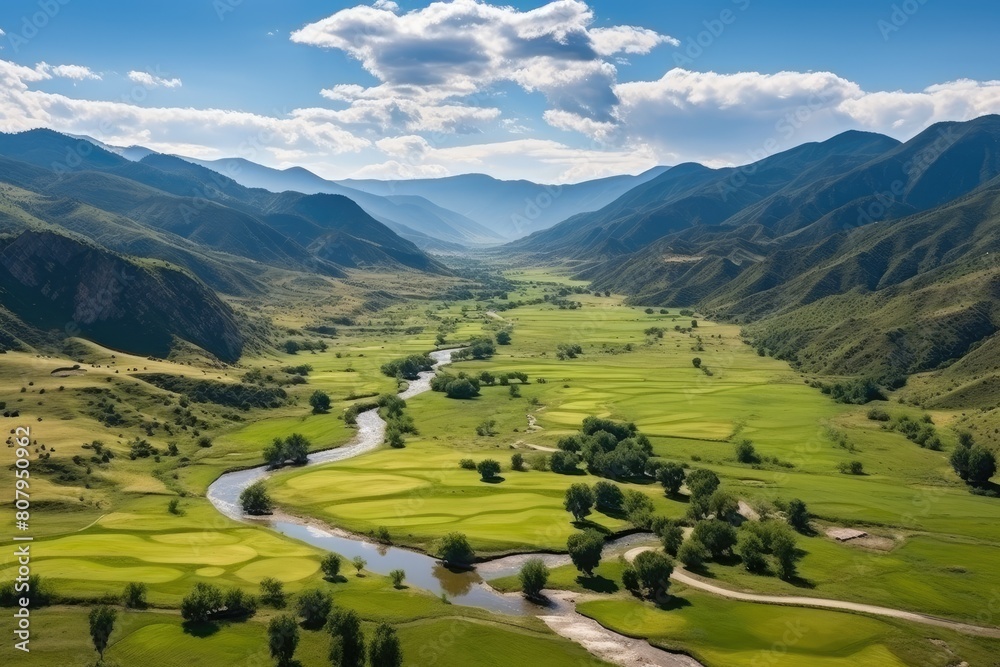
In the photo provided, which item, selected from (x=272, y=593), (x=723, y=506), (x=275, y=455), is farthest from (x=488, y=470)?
(x=272, y=593)

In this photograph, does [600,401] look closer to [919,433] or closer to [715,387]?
[715,387]

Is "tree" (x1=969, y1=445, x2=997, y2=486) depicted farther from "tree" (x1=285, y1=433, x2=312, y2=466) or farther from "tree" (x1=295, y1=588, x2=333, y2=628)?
"tree" (x1=285, y1=433, x2=312, y2=466)

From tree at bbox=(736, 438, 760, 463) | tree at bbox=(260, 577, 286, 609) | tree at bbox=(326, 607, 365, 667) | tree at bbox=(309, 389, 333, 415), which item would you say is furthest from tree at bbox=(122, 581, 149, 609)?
tree at bbox=(736, 438, 760, 463)

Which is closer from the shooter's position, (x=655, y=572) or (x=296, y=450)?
(x=655, y=572)

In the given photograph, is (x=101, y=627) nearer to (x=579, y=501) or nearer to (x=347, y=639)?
(x=347, y=639)

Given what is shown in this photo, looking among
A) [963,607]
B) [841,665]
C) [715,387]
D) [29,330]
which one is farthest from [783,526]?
[29,330]

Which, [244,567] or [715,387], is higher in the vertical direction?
[715,387]
